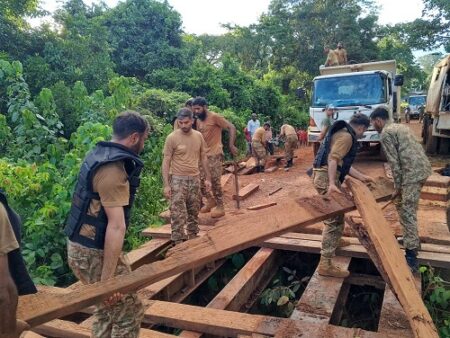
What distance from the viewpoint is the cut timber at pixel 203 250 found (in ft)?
4.81

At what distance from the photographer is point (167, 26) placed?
18156 millimetres

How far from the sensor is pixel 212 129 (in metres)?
5.44

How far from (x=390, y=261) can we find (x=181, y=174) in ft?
9.17

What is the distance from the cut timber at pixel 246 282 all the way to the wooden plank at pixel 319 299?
577mm

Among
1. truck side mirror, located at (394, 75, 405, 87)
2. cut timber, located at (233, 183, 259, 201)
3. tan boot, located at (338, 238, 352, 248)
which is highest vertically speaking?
truck side mirror, located at (394, 75, 405, 87)

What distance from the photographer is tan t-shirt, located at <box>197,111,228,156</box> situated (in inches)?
212

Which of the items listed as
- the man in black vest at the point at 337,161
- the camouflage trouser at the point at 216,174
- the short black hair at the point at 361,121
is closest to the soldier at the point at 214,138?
the camouflage trouser at the point at 216,174

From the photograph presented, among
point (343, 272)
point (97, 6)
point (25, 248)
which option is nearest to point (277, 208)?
point (343, 272)

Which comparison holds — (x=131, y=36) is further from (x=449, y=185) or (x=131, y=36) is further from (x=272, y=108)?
(x=449, y=185)

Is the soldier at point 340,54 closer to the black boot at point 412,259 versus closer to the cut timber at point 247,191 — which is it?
the cut timber at point 247,191

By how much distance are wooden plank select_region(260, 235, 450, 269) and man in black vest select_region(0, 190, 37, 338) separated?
311cm

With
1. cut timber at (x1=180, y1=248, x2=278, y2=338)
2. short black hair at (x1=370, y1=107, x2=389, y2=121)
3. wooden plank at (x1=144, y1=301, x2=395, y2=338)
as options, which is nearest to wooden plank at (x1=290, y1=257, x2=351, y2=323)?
wooden plank at (x1=144, y1=301, x2=395, y2=338)

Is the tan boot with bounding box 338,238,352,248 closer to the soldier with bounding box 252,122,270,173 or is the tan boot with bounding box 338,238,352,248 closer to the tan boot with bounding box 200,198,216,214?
the tan boot with bounding box 200,198,216,214

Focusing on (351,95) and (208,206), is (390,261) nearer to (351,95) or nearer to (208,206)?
(208,206)
